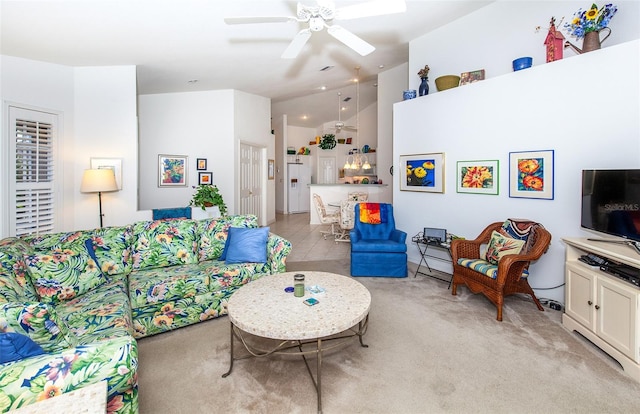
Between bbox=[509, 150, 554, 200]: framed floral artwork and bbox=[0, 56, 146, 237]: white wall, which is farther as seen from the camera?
bbox=[0, 56, 146, 237]: white wall

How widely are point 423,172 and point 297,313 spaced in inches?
131

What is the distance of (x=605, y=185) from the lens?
2.52m

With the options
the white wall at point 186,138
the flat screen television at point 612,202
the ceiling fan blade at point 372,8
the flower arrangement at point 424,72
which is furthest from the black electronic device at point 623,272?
the white wall at point 186,138

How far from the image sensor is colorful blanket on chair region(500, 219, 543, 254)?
300cm

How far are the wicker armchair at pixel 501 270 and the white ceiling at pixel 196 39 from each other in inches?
113

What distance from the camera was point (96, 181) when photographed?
13.1 feet

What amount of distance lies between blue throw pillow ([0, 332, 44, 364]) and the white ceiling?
3.15m

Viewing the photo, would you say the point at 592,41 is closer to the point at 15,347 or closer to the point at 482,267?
the point at 482,267

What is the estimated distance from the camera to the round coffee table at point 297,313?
68.4 inches

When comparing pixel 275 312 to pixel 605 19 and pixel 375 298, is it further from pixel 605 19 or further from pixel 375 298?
pixel 605 19

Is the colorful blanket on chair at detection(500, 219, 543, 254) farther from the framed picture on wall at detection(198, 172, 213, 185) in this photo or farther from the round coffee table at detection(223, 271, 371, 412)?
the framed picture on wall at detection(198, 172, 213, 185)

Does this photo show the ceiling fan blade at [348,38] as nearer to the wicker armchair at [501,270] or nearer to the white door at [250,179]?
the wicker armchair at [501,270]

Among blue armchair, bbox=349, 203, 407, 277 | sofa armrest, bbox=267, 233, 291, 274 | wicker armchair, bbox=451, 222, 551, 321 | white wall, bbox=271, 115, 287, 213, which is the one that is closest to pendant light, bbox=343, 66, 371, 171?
white wall, bbox=271, 115, 287, 213

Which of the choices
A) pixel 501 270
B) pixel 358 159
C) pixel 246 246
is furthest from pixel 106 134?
pixel 358 159
